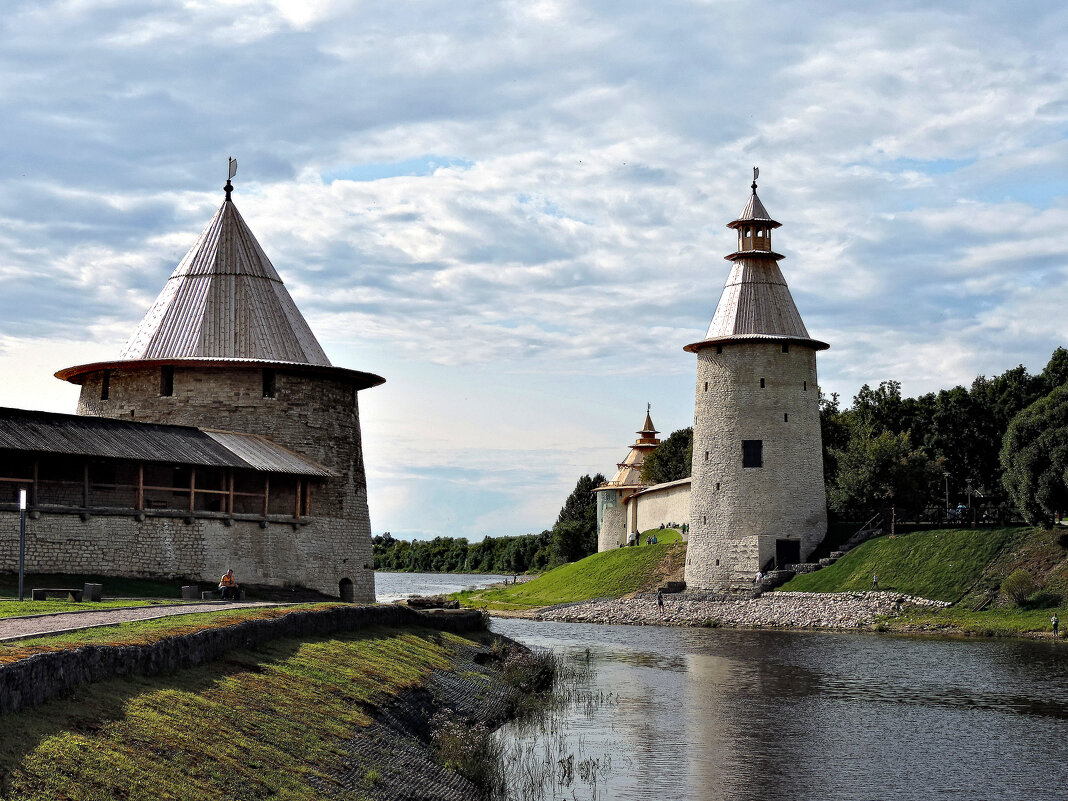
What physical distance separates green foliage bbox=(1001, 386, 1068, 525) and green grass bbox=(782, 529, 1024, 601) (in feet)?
4.40

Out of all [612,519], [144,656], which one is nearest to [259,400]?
[144,656]

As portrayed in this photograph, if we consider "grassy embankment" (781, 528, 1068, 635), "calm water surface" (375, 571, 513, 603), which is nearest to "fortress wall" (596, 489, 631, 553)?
"calm water surface" (375, 571, 513, 603)

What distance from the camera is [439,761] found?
15344mm

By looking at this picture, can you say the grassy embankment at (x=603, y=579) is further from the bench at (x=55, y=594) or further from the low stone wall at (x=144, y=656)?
the low stone wall at (x=144, y=656)

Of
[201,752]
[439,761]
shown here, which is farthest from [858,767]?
[201,752]

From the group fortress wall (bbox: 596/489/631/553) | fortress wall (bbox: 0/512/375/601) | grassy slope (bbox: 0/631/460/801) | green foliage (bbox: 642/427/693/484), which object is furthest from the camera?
green foliage (bbox: 642/427/693/484)

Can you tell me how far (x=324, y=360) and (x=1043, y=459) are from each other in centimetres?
2418

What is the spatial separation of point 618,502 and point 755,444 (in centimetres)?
2706

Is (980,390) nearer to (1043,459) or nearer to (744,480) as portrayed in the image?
(744,480)

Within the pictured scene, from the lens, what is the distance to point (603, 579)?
58656 millimetres

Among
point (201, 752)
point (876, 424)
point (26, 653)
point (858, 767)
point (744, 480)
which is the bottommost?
point (858, 767)

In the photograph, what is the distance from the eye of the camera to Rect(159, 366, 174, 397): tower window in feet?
123

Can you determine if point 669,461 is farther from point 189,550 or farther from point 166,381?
point 189,550

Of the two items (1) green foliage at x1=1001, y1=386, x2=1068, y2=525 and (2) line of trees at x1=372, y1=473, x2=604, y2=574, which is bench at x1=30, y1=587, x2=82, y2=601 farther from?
(2) line of trees at x1=372, y1=473, x2=604, y2=574
